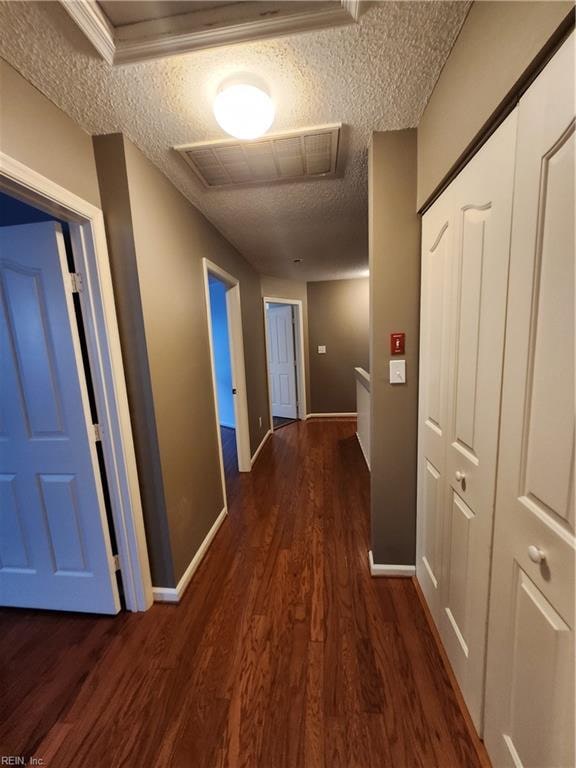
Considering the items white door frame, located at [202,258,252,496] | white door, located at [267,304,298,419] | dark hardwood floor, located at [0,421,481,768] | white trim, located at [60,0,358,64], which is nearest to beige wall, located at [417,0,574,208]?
white trim, located at [60,0,358,64]

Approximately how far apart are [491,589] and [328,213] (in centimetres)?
243

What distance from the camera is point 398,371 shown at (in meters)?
1.54

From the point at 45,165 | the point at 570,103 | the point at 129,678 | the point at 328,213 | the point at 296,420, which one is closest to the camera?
the point at 570,103

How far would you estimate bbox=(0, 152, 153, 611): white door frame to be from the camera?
132cm

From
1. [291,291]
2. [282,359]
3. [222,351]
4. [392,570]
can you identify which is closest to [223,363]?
[222,351]

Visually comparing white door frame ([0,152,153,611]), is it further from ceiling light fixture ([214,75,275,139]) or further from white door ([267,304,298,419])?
white door ([267,304,298,419])

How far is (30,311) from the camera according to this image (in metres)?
1.35

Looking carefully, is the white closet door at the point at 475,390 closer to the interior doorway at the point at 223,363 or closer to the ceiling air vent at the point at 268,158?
the ceiling air vent at the point at 268,158

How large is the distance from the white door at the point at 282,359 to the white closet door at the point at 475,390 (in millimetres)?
3911

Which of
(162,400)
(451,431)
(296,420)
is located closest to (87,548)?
(162,400)

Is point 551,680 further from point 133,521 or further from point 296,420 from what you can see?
point 296,420

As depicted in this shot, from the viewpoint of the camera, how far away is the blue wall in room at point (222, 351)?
429cm

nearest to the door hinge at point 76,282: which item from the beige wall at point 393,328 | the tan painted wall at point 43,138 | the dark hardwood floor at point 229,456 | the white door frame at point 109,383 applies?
the white door frame at point 109,383

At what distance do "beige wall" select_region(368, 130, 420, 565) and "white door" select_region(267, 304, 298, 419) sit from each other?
3.46 metres
